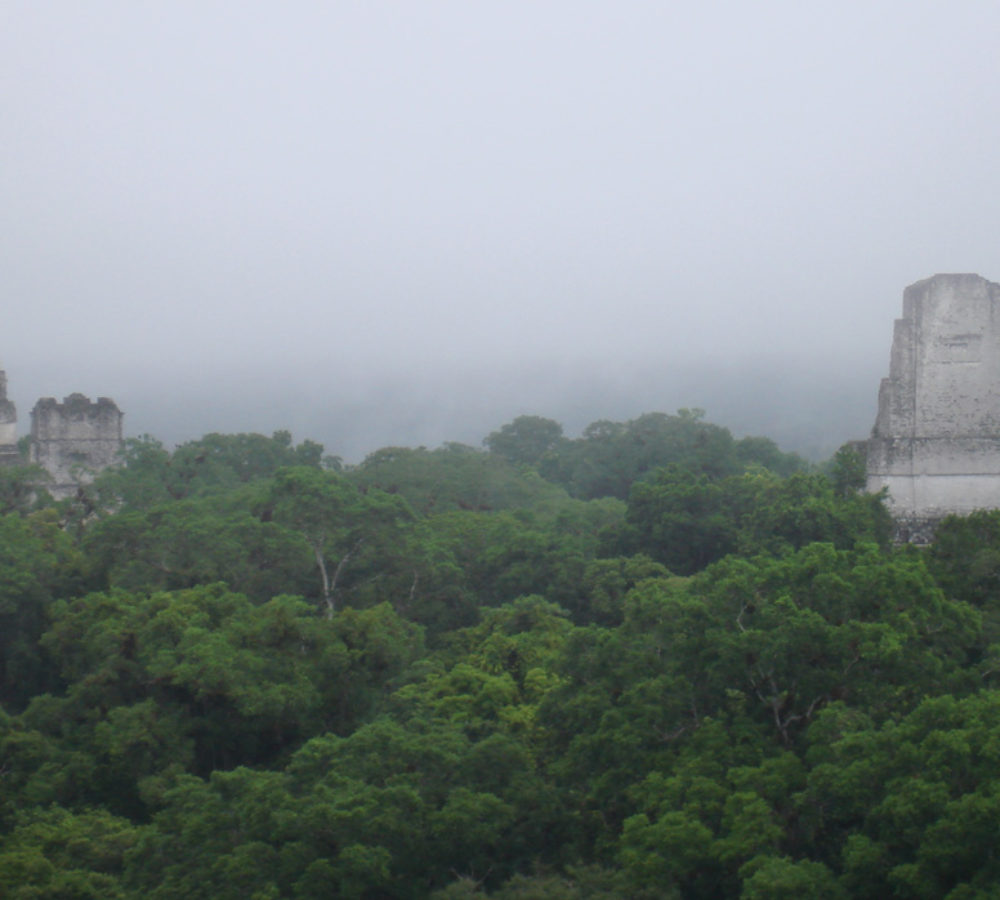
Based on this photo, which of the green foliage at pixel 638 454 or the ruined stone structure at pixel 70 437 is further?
the green foliage at pixel 638 454

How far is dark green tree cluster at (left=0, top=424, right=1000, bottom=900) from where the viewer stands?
13602 millimetres

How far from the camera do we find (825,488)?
23.4 m

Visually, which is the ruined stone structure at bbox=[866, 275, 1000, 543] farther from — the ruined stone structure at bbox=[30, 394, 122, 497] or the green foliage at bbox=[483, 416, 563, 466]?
the green foliage at bbox=[483, 416, 563, 466]

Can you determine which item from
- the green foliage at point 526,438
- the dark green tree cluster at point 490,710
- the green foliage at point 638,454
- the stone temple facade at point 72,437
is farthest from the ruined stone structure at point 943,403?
the green foliage at point 526,438

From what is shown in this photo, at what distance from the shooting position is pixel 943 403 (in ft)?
74.5

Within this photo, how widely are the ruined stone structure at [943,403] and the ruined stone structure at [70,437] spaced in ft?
73.8

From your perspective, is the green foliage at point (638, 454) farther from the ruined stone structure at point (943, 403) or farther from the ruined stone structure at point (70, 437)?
the ruined stone structure at point (943, 403)

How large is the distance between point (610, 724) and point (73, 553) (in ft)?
43.4

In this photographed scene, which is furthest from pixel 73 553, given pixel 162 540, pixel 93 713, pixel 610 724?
pixel 610 724

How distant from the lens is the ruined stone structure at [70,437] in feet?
125

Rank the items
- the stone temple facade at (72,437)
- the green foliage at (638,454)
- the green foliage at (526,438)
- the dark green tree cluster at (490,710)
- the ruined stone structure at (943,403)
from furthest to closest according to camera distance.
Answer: the green foliage at (526,438) < the green foliage at (638,454) < the stone temple facade at (72,437) < the ruined stone structure at (943,403) < the dark green tree cluster at (490,710)

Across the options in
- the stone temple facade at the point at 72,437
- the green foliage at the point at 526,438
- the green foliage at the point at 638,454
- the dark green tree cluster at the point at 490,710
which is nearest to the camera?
the dark green tree cluster at the point at 490,710

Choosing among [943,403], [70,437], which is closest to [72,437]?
[70,437]

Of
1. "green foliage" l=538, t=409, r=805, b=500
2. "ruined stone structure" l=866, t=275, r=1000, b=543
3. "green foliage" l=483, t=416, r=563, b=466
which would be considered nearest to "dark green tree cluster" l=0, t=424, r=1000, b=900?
"ruined stone structure" l=866, t=275, r=1000, b=543
